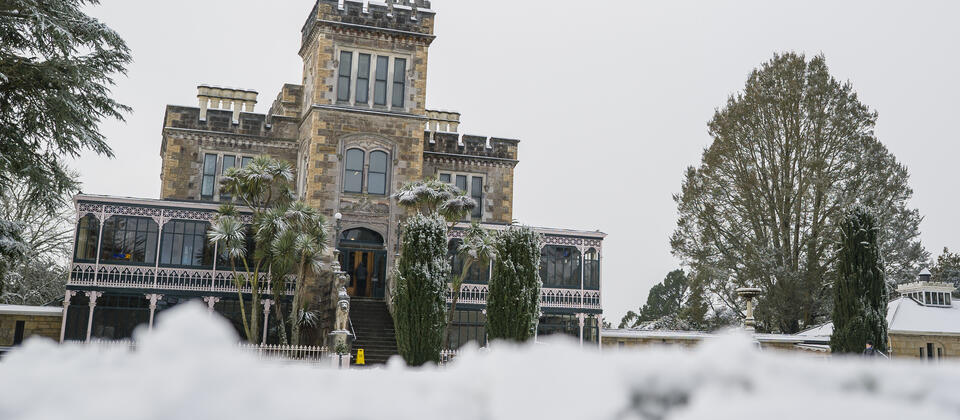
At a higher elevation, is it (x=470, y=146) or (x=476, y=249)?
(x=470, y=146)

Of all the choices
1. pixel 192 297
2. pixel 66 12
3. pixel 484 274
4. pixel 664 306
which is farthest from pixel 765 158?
pixel 66 12

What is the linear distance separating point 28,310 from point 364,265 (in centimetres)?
977

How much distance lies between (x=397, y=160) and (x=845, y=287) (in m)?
14.2

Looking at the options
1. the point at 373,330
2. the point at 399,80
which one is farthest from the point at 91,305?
the point at 399,80

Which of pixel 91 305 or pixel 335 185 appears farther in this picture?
pixel 335 185

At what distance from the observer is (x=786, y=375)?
62.4 inches

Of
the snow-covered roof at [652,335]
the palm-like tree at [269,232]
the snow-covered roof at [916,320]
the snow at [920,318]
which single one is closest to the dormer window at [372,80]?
the palm-like tree at [269,232]

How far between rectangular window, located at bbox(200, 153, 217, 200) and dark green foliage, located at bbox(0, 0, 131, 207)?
449 inches

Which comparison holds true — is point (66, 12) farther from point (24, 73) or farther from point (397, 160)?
point (397, 160)

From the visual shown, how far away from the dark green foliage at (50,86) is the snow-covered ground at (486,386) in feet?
52.2

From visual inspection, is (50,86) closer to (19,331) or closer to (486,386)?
(19,331)

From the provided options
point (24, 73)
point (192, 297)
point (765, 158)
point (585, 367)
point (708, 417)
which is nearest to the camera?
point (708, 417)

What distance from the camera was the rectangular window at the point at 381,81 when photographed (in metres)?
27.3

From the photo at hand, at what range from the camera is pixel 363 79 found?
89.8 feet
